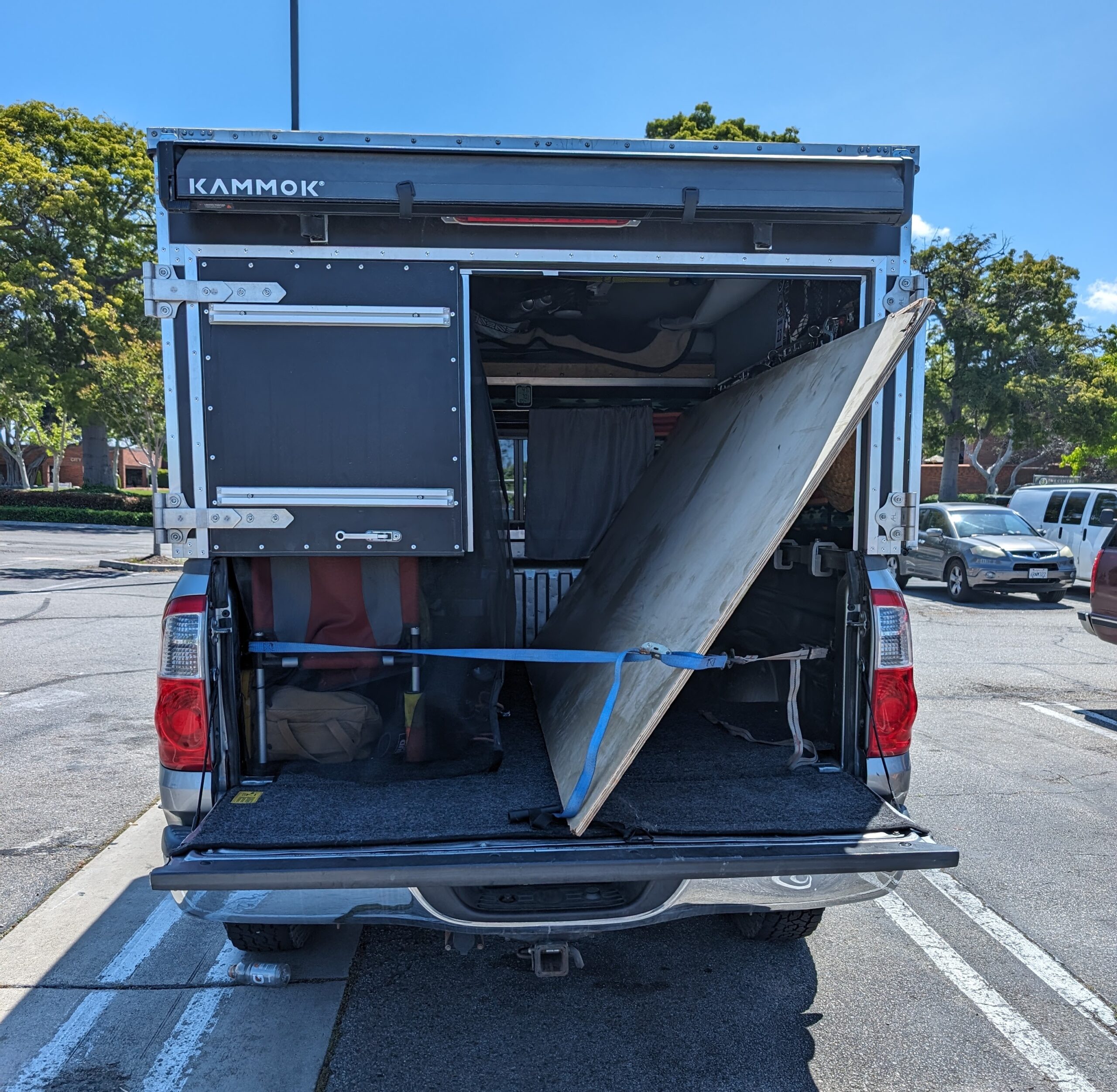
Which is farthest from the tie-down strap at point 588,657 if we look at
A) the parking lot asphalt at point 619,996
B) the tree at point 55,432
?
the tree at point 55,432

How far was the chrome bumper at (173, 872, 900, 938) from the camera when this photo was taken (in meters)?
2.57

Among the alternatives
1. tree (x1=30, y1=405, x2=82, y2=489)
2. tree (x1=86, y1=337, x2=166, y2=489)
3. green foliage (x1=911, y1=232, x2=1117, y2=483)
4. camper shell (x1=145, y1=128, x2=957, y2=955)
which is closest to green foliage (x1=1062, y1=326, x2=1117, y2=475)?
green foliage (x1=911, y1=232, x2=1117, y2=483)

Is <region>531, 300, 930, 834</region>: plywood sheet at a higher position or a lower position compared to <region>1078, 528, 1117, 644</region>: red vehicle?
higher

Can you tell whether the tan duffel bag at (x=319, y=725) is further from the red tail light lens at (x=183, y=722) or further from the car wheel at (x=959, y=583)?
the car wheel at (x=959, y=583)

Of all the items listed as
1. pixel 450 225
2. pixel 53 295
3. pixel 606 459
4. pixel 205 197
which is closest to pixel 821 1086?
pixel 450 225

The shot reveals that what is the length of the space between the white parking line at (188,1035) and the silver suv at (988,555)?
43.2ft

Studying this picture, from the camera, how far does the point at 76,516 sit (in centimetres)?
2966

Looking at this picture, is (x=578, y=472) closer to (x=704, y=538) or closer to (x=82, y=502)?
(x=704, y=538)

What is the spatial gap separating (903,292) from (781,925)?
8.37ft

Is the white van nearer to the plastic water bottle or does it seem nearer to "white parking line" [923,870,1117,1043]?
"white parking line" [923,870,1117,1043]

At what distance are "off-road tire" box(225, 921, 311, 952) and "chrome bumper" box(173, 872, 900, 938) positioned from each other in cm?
72

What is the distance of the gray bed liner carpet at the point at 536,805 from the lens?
284cm

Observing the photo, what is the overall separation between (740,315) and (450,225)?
2.43 m

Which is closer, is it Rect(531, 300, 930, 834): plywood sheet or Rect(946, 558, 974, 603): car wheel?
Rect(531, 300, 930, 834): plywood sheet
